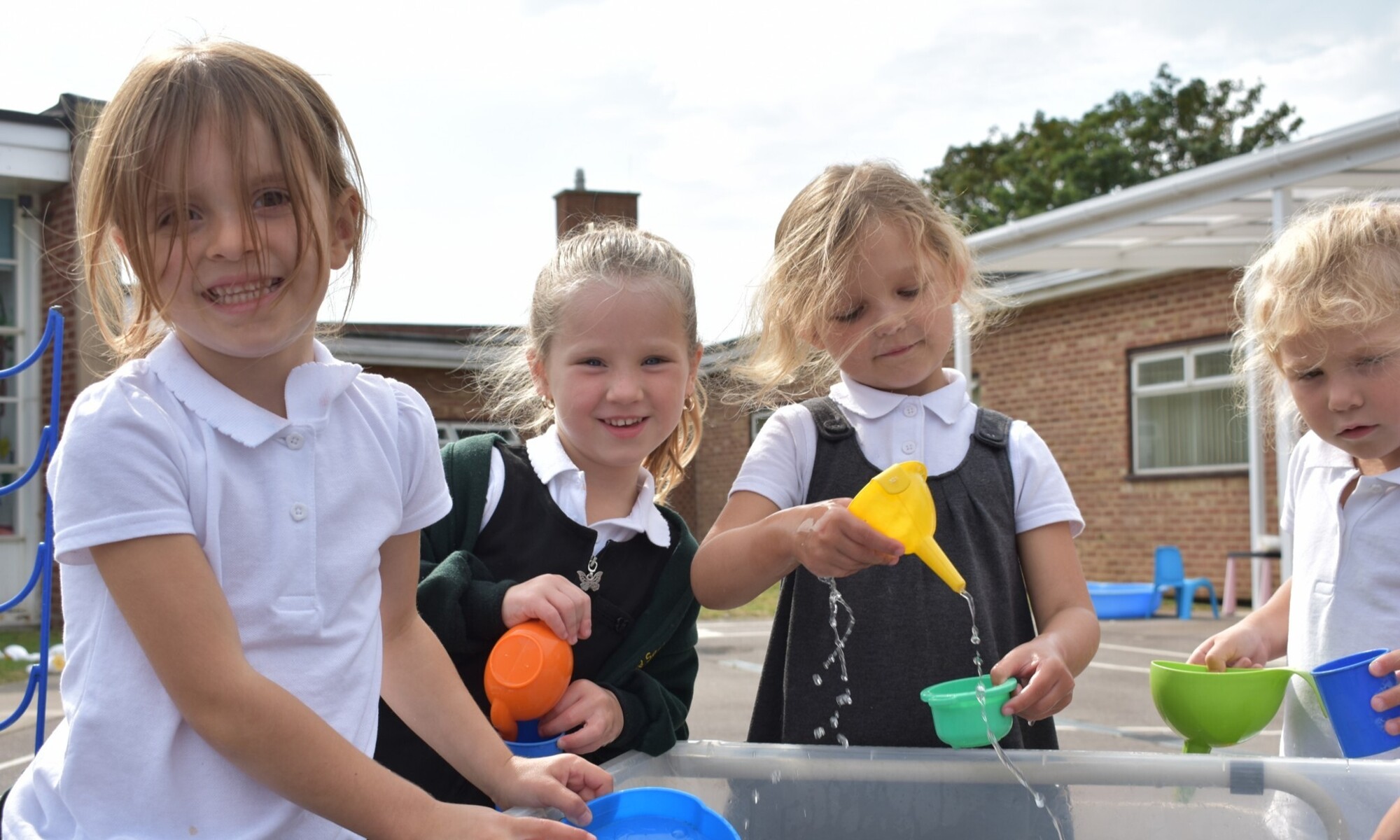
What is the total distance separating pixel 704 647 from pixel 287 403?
24.1 ft

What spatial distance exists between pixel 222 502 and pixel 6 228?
1006 cm

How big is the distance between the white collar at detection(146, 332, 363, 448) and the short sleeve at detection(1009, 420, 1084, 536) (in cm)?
110

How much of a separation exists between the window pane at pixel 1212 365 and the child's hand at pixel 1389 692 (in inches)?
379

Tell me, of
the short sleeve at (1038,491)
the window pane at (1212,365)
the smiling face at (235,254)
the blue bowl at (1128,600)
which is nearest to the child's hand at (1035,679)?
the short sleeve at (1038,491)

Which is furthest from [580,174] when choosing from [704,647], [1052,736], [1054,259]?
[1052,736]

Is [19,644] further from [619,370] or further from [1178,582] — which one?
[1178,582]

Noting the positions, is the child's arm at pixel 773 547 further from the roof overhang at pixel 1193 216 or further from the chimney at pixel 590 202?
the chimney at pixel 590 202

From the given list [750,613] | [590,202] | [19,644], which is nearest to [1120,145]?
[590,202]

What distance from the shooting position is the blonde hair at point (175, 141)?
107 centimetres

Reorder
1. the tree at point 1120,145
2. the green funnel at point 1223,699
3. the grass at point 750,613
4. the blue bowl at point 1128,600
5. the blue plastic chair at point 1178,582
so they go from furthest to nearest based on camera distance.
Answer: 1. the tree at point 1120,145
2. the grass at point 750,613
3. the blue bowl at point 1128,600
4. the blue plastic chair at point 1178,582
5. the green funnel at point 1223,699

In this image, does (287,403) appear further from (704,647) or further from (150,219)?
(704,647)

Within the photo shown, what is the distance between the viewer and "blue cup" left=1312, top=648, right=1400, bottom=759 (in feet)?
5.07

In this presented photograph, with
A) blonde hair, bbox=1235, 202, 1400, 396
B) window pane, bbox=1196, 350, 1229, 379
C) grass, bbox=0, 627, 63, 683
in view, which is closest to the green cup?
blonde hair, bbox=1235, 202, 1400, 396

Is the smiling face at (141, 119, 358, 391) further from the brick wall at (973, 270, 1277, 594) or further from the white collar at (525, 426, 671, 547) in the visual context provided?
the brick wall at (973, 270, 1277, 594)
